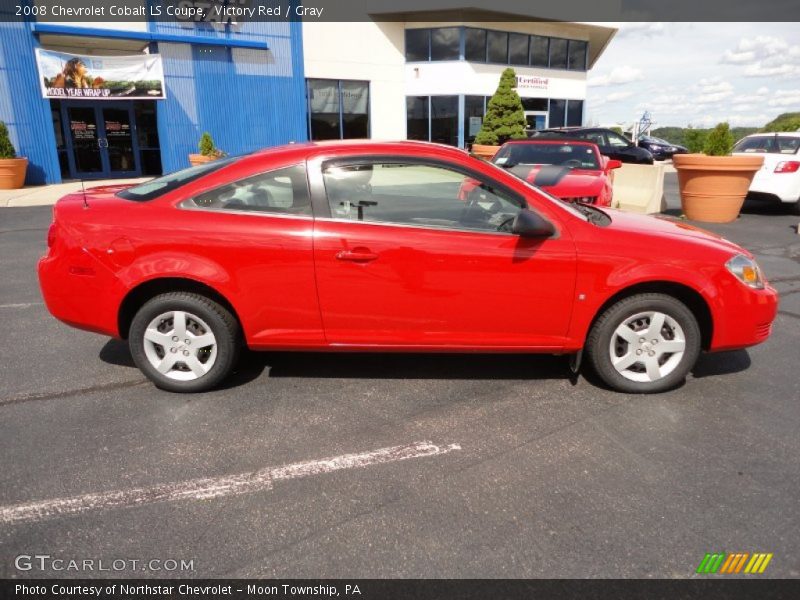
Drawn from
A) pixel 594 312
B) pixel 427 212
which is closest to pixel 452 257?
pixel 427 212

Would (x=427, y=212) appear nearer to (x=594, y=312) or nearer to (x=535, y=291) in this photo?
(x=535, y=291)

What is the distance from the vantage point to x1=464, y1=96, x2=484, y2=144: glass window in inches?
982

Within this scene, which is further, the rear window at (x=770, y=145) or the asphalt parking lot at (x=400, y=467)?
the rear window at (x=770, y=145)

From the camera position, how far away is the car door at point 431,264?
136 inches

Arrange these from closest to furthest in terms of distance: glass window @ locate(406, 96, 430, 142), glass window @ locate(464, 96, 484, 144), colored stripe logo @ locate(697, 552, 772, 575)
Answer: colored stripe logo @ locate(697, 552, 772, 575) < glass window @ locate(406, 96, 430, 142) < glass window @ locate(464, 96, 484, 144)

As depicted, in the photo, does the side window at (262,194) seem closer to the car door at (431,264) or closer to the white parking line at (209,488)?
the car door at (431,264)

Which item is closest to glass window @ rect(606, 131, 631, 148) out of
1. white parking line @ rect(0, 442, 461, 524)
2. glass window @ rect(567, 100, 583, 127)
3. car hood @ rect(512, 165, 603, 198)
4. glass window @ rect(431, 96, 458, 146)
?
glass window @ rect(431, 96, 458, 146)

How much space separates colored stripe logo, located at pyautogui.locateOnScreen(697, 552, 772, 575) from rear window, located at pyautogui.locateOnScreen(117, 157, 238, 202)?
11.0 ft

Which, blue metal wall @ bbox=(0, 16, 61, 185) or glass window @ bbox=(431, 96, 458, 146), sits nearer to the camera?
→ blue metal wall @ bbox=(0, 16, 61, 185)

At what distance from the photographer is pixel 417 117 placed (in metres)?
25.0

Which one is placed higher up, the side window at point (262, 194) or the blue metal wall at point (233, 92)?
the blue metal wall at point (233, 92)

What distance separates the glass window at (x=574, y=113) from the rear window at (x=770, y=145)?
55.4 feet

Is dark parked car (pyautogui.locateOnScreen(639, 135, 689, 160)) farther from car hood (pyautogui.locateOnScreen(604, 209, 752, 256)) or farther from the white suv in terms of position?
car hood (pyautogui.locateOnScreen(604, 209, 752, 256))

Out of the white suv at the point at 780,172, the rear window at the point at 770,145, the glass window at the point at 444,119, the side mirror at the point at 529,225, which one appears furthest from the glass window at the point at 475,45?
the side mirror at the point at 529,225
